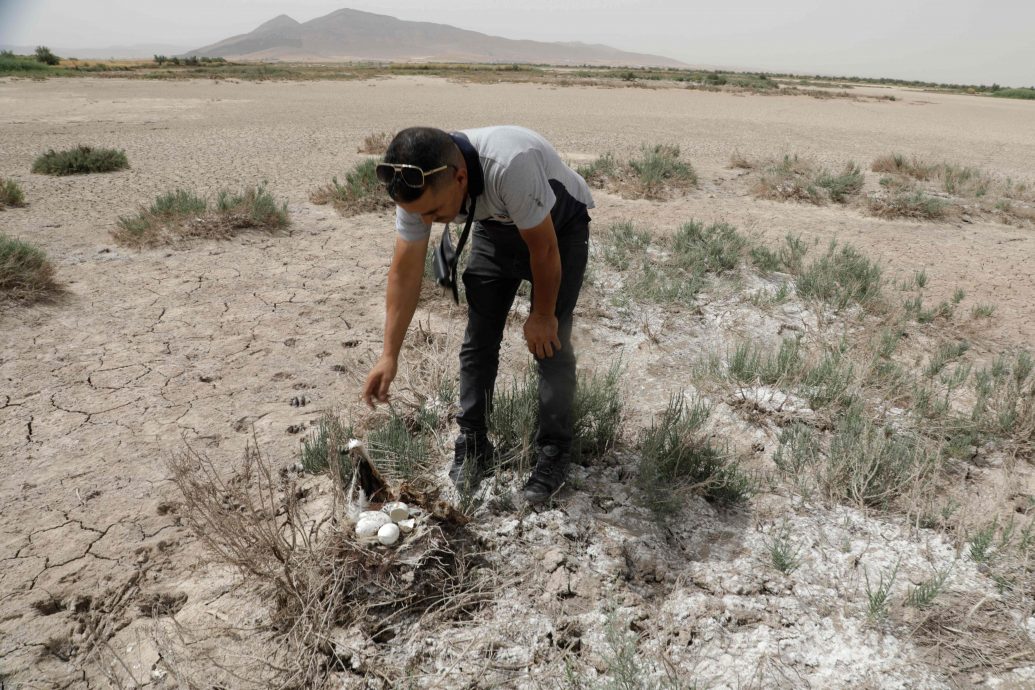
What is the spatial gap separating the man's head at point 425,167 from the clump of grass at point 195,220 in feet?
14.4

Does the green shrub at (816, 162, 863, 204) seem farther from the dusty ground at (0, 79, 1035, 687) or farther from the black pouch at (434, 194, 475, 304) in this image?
the black pouch at (434, 194, 475, 304)

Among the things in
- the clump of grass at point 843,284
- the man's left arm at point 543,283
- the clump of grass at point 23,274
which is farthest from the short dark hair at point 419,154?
the clump of grass at point 23,274

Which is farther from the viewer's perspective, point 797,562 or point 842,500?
point 842,500

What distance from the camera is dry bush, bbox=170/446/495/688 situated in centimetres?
186

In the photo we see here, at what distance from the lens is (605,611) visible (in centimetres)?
205

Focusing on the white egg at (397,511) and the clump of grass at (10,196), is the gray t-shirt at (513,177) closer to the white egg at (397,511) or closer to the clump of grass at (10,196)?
the white egg at (397,511)

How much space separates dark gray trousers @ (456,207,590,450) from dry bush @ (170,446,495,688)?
1.90 ft

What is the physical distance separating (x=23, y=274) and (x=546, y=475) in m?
4.04

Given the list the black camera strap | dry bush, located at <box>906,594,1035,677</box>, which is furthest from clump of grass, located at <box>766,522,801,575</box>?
the black camera strap

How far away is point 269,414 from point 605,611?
2.03 m

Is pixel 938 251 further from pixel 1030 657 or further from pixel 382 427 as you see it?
pixel 382 427

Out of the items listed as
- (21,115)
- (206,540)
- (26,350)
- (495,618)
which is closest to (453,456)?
(495,618)

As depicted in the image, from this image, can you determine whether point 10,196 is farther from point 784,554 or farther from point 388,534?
point 784,554

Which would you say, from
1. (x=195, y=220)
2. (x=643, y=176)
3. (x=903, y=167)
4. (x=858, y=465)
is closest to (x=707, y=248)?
(x=643, y=176)
